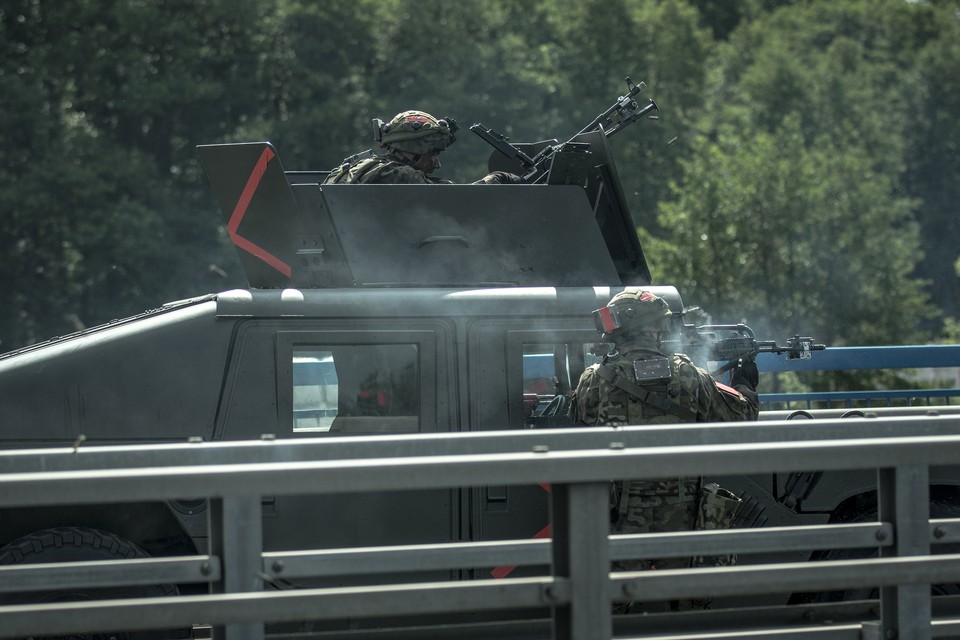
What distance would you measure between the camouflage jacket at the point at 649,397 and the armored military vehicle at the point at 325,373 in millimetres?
240

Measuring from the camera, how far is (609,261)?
19.3ft

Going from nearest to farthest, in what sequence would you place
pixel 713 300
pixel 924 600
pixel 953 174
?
pixel 924 600, pixel 713 300, pixel 953 174

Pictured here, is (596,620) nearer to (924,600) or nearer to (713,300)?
(924,600)

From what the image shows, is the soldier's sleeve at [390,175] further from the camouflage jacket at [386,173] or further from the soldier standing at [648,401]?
the soldier standing at [648,401]

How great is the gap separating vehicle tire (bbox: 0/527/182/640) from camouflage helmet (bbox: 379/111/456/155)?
2539 mm

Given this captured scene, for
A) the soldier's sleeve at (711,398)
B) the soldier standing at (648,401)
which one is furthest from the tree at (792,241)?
the soldier standing at (648,401)

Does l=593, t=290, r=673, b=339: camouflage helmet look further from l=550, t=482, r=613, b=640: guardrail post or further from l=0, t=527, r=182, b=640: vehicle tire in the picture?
l=0, t=527, r=182, b=640: vehicle tire

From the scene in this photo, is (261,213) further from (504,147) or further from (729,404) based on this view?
(729,404)

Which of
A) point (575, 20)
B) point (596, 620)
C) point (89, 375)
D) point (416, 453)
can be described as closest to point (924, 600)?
point (596, 620)

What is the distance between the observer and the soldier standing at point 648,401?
201 inches

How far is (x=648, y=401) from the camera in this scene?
17.1ft

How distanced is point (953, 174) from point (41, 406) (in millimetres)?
43166

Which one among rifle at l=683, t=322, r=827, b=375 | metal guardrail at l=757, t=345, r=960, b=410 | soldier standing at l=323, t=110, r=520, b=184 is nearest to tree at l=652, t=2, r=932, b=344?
metal guardrail at l=757, t=345, r=960, b=410

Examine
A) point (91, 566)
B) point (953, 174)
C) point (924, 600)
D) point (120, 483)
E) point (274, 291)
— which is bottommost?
point (924, 600)
